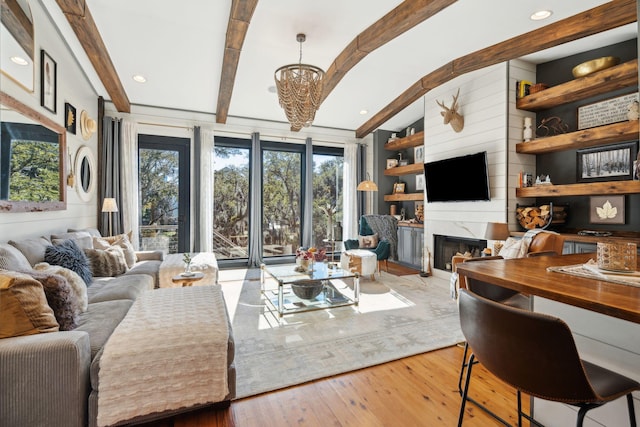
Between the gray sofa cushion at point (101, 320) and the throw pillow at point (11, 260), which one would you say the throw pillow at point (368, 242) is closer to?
the gray sofa cushion at point (101, 320)

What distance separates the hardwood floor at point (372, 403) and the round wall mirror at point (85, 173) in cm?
358

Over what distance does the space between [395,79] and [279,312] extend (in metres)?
3.81

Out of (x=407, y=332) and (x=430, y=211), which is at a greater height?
(x=430, y=211)

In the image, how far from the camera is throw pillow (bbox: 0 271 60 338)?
1466 mm

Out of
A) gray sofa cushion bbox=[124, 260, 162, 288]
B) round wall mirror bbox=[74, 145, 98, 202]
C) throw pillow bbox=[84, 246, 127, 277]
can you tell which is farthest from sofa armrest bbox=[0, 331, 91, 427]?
round wall mirror bbox=[74, 145, 98, 202]

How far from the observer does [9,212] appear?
2.46 meters

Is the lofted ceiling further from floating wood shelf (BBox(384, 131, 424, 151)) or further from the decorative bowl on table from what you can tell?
the decorative bowl on table

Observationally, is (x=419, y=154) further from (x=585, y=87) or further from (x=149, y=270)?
(x=149, y=270)

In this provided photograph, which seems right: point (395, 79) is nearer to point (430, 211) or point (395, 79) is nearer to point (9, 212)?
point (430, 211)

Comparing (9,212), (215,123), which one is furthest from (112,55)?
(9,212)

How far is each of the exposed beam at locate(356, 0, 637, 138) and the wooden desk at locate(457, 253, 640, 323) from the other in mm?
2686

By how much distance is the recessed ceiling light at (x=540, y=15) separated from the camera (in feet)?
9.96

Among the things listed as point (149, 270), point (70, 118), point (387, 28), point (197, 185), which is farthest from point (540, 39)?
point (70, 118)

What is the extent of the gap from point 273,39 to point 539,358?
12.6 feet
